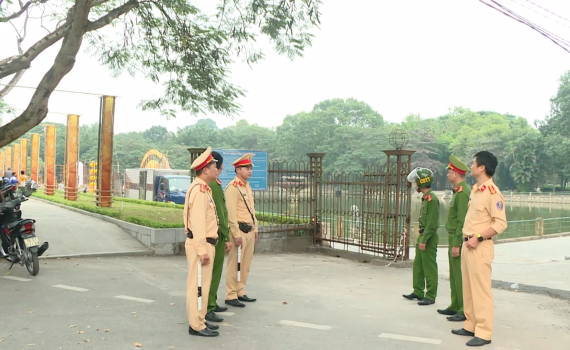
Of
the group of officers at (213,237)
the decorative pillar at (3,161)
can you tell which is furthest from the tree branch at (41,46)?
the decorative pillar at (3,161)

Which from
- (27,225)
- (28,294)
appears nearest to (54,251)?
(27,225)

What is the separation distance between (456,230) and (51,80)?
6.17m

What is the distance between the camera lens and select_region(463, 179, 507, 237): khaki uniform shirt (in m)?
4.75

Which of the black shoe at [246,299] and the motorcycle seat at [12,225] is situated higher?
the motorcycle seat at [12,225]

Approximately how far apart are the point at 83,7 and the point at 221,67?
4.69 metres

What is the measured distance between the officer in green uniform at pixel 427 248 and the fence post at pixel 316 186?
4.47 metres

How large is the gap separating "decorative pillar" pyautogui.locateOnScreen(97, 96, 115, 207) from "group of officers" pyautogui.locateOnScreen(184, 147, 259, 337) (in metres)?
9.60

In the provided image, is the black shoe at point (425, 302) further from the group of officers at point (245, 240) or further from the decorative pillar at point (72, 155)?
the decorative pillar at point (72, 155)

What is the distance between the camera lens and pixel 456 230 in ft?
18.6

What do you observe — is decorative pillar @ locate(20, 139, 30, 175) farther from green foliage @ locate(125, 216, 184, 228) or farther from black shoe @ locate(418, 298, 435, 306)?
black shoe @ locate(418, 298, 435, 306)

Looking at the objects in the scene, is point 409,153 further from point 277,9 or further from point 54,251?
point 54,251

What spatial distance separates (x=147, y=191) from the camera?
2770 cm

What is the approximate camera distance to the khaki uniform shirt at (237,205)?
594cm

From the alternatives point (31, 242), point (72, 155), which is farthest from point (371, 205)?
point (72, 155)
